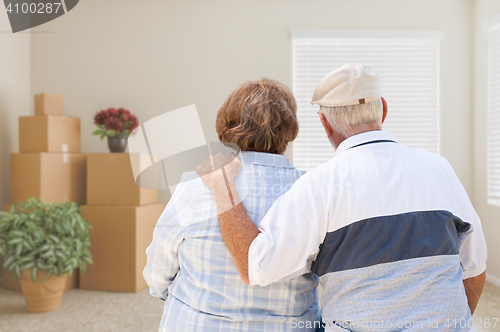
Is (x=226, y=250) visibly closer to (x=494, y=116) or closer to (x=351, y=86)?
(x=351, y=86)

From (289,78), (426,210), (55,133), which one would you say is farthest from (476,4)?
(55,133)

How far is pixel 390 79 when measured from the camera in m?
3.88

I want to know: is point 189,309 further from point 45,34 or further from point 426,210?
point 45,34

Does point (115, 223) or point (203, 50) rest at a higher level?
point (203, 50)

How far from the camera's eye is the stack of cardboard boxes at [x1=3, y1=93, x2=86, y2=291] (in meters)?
3.19

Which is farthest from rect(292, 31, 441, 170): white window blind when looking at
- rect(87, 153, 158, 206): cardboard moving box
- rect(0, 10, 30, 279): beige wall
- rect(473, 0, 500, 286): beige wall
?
rect(0, 10, 30, 279): beige wall

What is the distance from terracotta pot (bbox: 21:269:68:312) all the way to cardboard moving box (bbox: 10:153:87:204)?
72 cm

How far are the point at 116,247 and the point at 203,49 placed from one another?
1.99 m

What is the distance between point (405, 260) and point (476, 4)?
3.82 m

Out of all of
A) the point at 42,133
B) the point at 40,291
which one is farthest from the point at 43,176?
the point at 40,291

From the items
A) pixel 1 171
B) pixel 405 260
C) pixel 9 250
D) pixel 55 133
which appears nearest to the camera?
pixel 405 260

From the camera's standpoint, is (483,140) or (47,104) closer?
(47,104)

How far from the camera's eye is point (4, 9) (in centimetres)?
357

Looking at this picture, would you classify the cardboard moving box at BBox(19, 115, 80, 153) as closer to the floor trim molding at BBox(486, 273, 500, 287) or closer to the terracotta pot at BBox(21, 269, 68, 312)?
the terracotta pot at BBox(21, 269, 68, 312)
